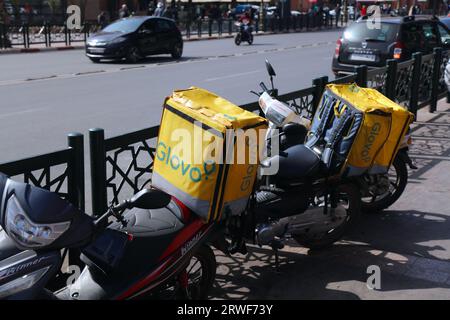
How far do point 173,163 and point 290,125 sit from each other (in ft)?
3.58

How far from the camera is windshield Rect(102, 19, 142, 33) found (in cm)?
2073

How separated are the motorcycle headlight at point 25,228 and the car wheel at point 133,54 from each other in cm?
1783

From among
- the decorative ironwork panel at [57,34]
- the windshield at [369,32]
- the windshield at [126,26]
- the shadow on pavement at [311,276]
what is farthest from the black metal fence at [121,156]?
the decorative ironwork panel at [57,34]

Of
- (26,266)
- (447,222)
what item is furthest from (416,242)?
(26,266)

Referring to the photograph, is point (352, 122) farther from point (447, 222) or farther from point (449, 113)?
point (449, 113)

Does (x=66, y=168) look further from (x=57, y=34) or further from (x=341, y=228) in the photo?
(x=57, y=34)

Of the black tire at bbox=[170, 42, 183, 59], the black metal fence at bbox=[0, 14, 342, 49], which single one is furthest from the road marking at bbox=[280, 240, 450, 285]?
the black metal fence at bbox=[0, 14, 342, 49]

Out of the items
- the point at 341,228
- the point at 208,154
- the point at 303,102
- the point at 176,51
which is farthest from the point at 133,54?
the point at 208,154

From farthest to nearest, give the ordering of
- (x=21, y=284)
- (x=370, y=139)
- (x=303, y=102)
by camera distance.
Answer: (x=303, y=102)
(x=370, y=139)
(x=21, y=284)

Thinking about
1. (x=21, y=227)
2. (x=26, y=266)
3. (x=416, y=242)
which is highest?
(x=21, y=227)

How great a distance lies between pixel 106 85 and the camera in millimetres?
14961

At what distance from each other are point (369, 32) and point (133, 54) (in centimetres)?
861

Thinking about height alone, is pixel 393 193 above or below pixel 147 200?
below
